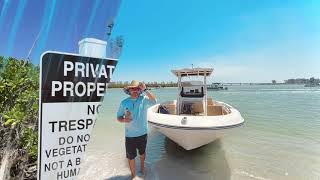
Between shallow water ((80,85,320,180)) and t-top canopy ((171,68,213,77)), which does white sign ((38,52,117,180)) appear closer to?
shallow water ((80,85,320,180))

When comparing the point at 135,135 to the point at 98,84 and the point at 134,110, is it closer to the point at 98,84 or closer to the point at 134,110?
the point at 134,110

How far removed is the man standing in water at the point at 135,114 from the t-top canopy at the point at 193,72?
4154mm

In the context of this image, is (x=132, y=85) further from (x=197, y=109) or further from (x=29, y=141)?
(x=197, y=109)

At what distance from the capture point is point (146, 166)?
215 inches

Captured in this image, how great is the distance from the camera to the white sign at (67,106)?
0.96 metres

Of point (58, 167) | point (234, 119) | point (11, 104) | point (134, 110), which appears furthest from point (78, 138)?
point (234, 119)

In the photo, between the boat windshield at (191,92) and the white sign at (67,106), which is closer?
the white sign at (67,106)

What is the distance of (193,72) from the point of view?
332 inches

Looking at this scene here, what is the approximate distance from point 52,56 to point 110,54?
28cm

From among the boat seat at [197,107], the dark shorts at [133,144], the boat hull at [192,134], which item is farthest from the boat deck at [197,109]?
the dark shorts at [133,144]

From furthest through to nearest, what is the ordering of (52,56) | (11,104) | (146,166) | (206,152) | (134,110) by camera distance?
(206,152) → (146,166) → (134,110) → (11,104) → (52,56)

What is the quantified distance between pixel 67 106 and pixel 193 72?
7.58 m

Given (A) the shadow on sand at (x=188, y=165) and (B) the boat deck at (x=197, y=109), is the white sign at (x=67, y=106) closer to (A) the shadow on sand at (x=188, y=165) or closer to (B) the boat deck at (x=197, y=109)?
(A) the shadow on sand at (x=188, y=165)

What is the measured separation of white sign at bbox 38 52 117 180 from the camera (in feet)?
3.14
